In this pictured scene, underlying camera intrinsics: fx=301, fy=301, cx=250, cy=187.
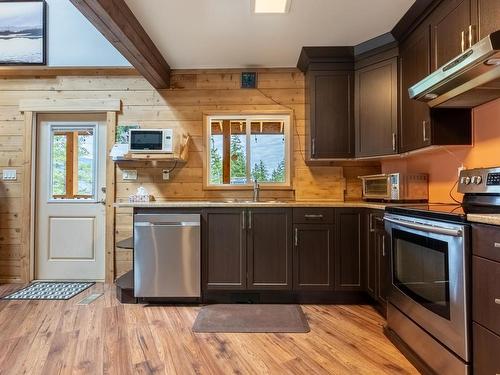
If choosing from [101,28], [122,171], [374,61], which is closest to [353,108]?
[374,61]

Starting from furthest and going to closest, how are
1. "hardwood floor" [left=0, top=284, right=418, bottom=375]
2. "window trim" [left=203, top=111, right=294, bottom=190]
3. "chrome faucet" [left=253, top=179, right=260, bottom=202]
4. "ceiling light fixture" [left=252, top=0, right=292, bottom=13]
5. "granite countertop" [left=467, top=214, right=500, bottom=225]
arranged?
1. "window trim" [left=203, top=111, right=294, bottom=190]
2. "chrome faucet" [left=253, top=179, right=260, bottom=202]
3. "ceiling light fixture" [left=252, top=0, right=292, bottom=13]
4. "hardwood floor" [left=0, top=284, right=418, bottom=375]
5. "granite countertop" [left=467, top=214, right=500, bottom=225]

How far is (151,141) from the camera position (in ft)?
10.4

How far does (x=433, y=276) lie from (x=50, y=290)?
3549 millimetres

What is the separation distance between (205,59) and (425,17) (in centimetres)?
205

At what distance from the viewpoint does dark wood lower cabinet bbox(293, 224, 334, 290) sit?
9.22 feet

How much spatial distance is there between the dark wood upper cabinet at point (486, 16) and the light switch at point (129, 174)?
10.8 feet

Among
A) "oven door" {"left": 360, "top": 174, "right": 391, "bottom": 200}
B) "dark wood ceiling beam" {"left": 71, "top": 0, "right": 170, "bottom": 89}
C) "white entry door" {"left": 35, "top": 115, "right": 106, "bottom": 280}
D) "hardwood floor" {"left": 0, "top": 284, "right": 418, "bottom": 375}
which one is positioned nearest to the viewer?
"hardwood floor" {"left": 0, "top": 284, "right": 418, "bottom": 375}

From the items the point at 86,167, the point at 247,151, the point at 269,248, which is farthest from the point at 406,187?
the point at 86,167

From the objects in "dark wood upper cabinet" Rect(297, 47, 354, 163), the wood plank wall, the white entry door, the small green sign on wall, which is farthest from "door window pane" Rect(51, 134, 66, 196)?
"dark wood upper cabinet" Rect(297, 47, 354, 163)

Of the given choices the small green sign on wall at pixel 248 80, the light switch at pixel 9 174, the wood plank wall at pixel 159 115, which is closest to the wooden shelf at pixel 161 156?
the wood plank wall at pixel 159 115

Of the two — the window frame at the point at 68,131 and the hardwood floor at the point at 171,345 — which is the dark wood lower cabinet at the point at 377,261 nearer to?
the hardwood floor at the point at 171,345

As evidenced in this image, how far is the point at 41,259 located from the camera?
141 inches

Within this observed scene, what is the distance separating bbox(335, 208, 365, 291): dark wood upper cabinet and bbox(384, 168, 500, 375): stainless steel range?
586 mm

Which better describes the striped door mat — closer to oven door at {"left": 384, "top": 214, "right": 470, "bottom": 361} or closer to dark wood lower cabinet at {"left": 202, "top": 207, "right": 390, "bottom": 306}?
dark wood lower cabinet at {"left": 202, "top": 207, "right": 390, "bottom": 306}
